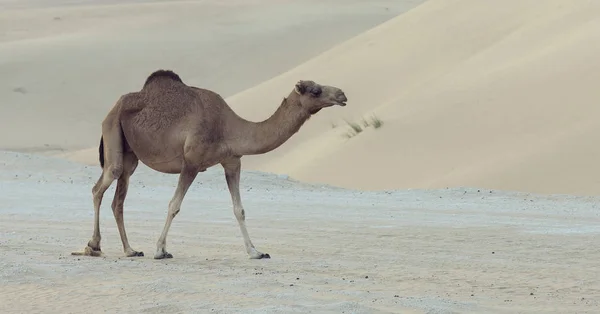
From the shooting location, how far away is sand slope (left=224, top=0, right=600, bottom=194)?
72.3 ft

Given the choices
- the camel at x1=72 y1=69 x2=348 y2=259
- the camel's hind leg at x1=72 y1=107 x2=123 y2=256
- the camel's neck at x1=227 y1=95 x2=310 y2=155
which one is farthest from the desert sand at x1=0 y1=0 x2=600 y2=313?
the camel's neck at x1=227 y1=95 x2=310 y2=155

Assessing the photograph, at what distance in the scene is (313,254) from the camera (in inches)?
496

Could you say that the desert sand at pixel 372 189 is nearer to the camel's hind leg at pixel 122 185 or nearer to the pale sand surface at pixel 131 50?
the pale sand surface at pixel 131 50

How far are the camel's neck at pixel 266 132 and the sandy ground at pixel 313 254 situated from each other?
1048mm

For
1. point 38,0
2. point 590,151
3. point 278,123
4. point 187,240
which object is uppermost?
point 38,0

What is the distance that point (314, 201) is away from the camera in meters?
19.0

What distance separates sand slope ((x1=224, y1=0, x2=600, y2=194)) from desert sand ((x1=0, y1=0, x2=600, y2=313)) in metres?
0.05

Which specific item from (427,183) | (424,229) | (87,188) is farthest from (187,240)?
(427,183)

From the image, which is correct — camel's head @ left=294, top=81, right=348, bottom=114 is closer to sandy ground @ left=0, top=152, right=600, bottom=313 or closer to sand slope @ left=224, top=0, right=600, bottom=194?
A: sandy ground @ left=0, top=152, right=600, bottom=313

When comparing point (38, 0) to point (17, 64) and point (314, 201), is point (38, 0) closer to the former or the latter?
point (17, 64)

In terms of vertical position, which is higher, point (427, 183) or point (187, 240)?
point (427, 183)

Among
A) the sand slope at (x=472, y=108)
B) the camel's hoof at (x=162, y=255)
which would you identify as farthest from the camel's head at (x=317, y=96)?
the sand slope at (x=472, y=108)

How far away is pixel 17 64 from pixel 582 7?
27041mm

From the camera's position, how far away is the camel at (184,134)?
12094 mm
